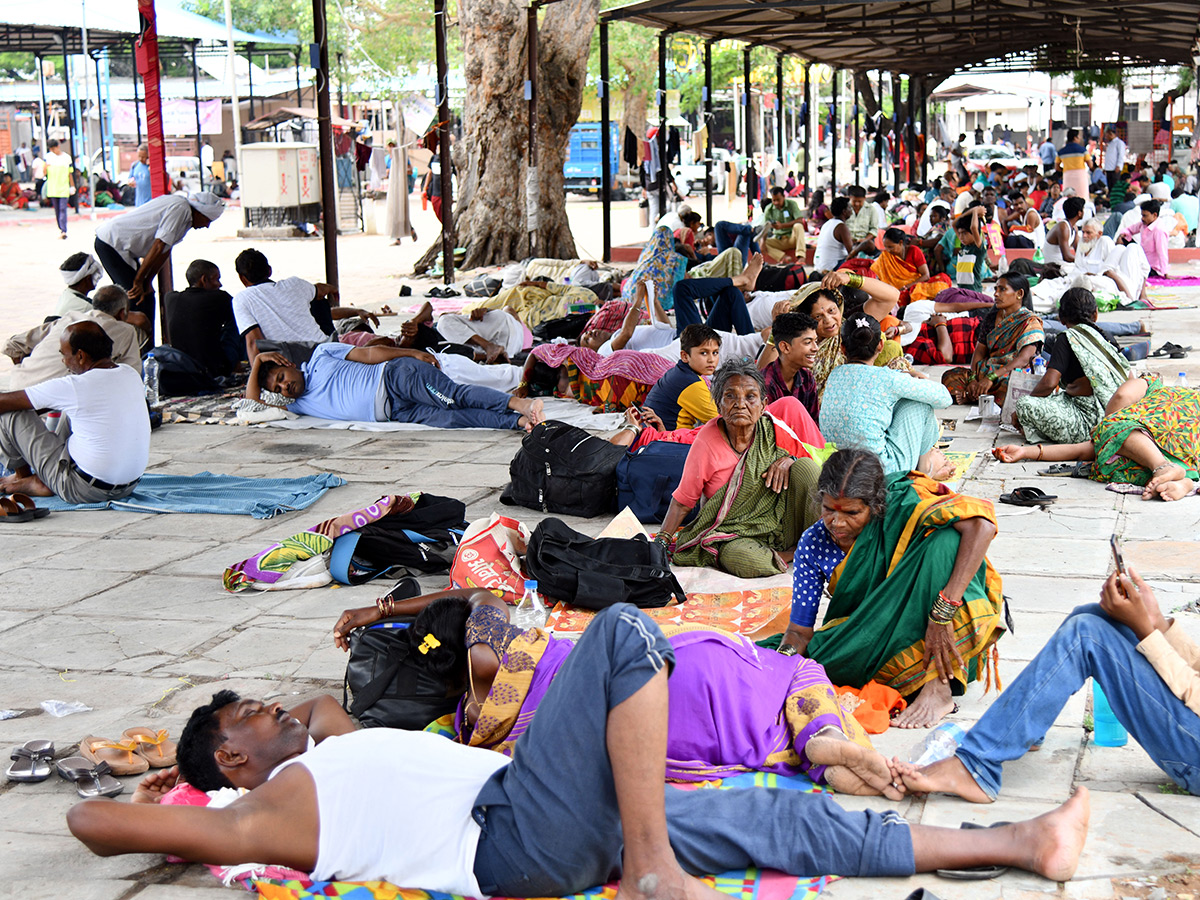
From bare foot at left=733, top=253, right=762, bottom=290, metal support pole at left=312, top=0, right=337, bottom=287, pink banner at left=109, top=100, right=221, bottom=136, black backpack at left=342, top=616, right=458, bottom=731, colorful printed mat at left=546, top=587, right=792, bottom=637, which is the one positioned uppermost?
pink banner at left=109, top=100, right=221, bottom=136

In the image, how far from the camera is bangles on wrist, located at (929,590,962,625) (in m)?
3.47

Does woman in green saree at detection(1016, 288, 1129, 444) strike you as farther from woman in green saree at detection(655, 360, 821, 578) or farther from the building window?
the building window

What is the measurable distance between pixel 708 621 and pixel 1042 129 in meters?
66.0

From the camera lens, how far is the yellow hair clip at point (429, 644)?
11.4 feet

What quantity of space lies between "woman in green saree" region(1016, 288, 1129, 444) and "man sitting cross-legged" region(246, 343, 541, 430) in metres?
3.04

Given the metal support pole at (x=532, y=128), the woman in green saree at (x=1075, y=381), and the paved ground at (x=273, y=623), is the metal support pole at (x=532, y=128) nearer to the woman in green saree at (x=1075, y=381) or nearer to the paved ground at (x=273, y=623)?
the paved ground at (x=273, y=623)

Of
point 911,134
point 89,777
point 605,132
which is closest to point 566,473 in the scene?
point 89,777

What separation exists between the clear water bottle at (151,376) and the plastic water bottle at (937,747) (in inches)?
269

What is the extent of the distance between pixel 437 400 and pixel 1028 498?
12.7 ft

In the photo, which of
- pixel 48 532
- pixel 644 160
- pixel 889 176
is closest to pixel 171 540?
pixel 48 532

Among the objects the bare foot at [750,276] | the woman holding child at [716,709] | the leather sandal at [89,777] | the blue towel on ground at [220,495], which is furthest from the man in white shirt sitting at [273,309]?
the woman holding child at [716,709]

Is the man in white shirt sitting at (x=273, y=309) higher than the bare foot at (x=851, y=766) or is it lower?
higher

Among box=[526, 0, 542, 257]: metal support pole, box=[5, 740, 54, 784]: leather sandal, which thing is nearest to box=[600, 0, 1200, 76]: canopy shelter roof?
box=[526, 0, 542, 257]: metal support pole

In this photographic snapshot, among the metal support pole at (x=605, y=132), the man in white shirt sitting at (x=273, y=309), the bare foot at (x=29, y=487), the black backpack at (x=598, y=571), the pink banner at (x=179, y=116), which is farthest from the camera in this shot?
the pink banner at (x=179, y=116)
